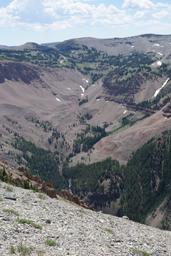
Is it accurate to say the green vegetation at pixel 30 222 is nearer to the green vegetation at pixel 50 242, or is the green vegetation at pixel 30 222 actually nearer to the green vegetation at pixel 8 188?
the green vegetation at pixel 50 242

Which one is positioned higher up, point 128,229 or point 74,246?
point 74,246

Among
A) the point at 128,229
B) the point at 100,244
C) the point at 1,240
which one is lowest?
the point at 128,229

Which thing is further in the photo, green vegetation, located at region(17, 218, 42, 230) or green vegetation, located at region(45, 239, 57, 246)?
green vegetation, located at region(17, 218, 42, 230)

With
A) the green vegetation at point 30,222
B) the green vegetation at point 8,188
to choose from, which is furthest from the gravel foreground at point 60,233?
the green vegetation at point 8,188

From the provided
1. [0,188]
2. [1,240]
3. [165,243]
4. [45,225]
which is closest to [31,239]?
[1,240]

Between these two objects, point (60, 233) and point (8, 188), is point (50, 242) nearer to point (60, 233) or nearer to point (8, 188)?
point (60, 233)

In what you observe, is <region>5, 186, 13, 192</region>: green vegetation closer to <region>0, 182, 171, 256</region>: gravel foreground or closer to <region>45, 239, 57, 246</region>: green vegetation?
<region>0, 182, 171, 256</region>: gravel foreground

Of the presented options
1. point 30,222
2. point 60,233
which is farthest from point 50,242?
point 30,222

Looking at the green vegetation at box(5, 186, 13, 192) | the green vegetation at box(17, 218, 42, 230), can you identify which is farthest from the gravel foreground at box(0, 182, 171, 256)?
the green vegetation at box(5, 186, 13, 192)

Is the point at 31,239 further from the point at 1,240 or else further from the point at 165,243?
the point at 165,243
